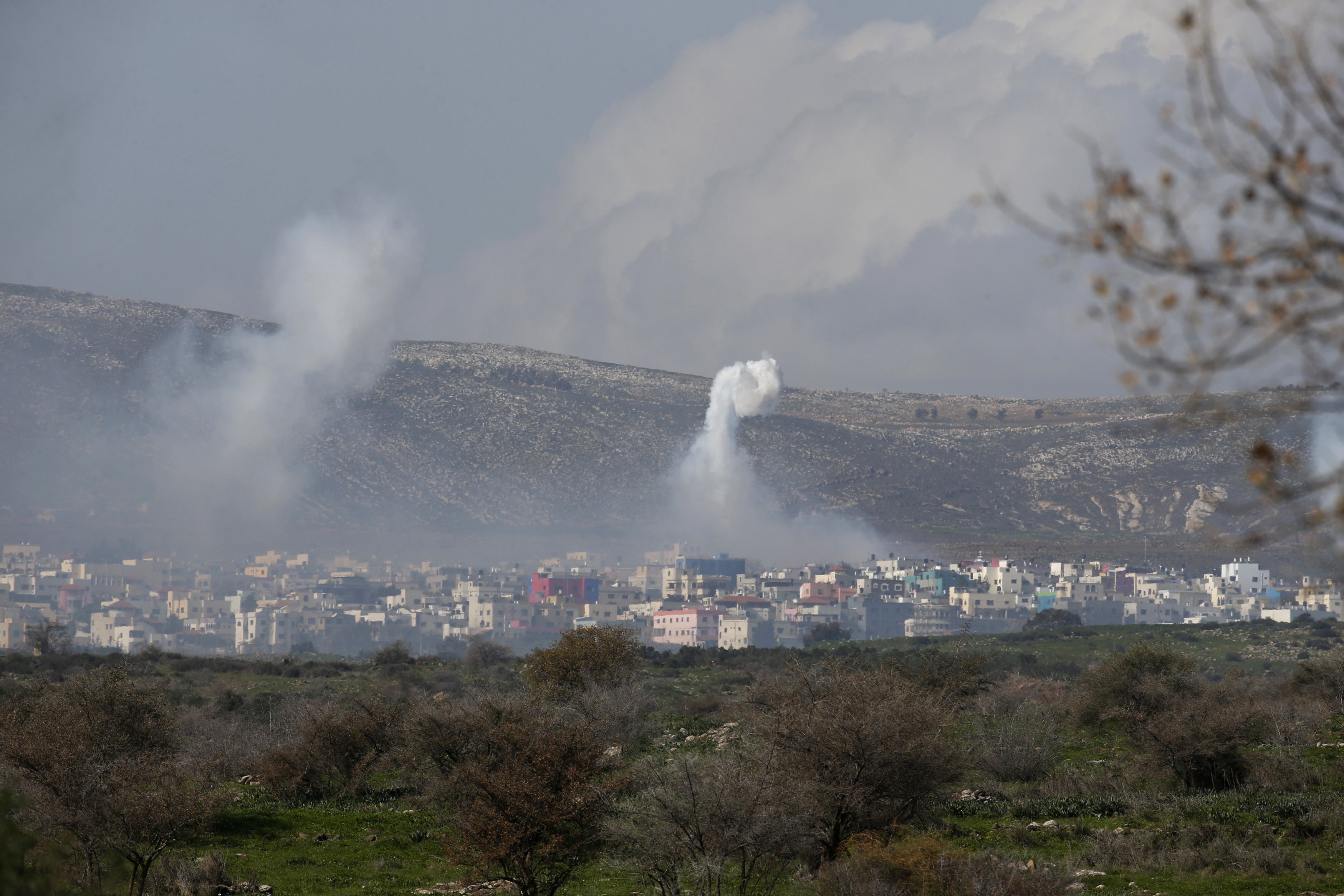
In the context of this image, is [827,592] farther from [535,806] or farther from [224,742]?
[535,806]

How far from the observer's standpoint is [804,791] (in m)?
16.8

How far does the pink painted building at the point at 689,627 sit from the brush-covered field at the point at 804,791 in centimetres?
12233

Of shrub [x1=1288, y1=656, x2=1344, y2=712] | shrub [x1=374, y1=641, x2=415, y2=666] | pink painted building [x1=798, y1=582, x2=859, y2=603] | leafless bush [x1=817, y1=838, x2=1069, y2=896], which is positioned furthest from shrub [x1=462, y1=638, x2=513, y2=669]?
pink painted building [x1=798, y1=582, x2=859, y2=603]

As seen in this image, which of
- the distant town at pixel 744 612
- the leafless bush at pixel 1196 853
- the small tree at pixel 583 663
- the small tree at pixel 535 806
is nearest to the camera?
the small tree at pixel 535 806

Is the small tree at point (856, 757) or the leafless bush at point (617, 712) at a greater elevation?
the small tree at point (856, 757)

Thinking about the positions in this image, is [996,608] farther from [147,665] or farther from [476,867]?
[476,867]

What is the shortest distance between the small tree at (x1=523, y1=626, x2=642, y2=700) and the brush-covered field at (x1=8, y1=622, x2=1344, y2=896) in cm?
121

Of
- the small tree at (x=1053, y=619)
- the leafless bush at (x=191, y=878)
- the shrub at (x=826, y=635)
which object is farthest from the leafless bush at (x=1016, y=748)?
the shrub at (x=826, y=635)

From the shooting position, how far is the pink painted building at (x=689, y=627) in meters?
166

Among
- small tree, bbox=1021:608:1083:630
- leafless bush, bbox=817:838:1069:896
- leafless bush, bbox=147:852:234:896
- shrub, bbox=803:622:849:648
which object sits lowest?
shrub, bbox=803:622:849:648

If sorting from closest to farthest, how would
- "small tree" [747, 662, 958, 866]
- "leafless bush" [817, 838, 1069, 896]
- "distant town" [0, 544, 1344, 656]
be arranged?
"leafless bush" [817, 838, 1069, 896] < "small tree" [747, 662, 958, 866] < "distant town" [0, 544, 1344, 656]

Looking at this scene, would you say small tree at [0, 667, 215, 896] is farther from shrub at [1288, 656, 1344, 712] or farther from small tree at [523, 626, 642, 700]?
shrub at [1288, 656, 1344, 712]

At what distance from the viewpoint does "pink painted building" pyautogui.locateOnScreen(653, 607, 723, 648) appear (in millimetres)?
166500

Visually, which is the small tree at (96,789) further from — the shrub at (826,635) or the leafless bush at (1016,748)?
the shrub at (826,635)
